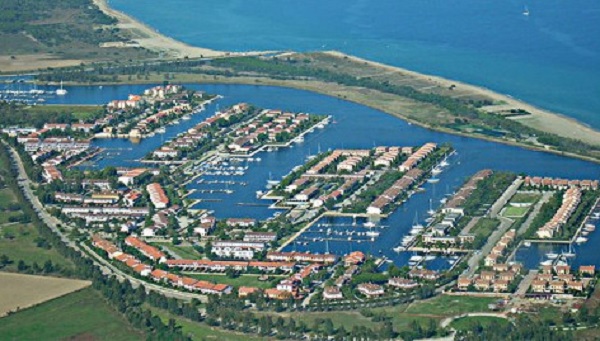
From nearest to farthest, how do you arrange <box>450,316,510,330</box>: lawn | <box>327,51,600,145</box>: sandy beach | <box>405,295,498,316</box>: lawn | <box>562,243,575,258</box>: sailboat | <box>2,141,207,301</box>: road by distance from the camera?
<box>450,316,510,330</box>: lawn, <box>405,295,498,316</box>: lawn, <box>2,141,207,301</box>: road, <box>562,243,575,258</box>: sailboat, <box>327,51,600,145</box>: sandy beach

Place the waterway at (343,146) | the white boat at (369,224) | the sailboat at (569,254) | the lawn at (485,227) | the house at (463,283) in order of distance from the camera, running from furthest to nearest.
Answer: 1. the white boat at (369,224)
2. the waterway at (343,146)
3. the lawn at (485,227)
4. the sailboat at (569,254)
5. the house at (463,283)

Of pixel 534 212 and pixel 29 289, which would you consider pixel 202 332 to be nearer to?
pixel 29 289

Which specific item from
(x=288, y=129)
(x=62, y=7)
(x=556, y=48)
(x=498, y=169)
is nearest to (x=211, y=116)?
(x=288, y=129)

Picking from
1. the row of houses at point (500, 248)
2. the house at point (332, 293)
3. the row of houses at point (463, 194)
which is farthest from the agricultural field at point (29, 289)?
the row of houses at point (463, 194)

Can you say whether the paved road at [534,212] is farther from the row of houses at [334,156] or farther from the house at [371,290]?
the row of houses at [334,156]

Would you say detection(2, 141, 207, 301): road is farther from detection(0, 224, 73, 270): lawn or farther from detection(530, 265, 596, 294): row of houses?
detection(530, 265, 596, 294): row of houses

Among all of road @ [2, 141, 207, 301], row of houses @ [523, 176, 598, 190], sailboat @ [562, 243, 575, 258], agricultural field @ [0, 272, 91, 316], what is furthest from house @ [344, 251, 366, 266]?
row of houses @ [523, 176, 598, 190]
